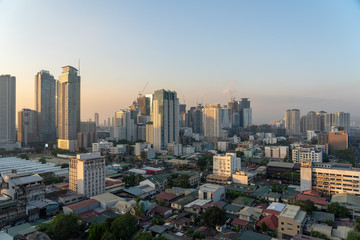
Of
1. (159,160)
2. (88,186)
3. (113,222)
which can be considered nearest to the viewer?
(113,222)

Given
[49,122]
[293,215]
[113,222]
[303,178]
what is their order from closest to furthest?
1. [113,222]
2. [293,215]
3. [303,178]
4. [49,122]

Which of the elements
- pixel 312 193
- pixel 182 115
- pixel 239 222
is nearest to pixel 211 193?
pixel 239 222

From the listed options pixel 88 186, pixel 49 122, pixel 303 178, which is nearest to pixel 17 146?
pixel 49 122

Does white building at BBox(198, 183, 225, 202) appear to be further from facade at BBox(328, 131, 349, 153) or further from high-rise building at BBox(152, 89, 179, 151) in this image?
facade at BBox(328, 131, 349, 153)

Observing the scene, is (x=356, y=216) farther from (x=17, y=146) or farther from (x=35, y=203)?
(x=17, y=146)

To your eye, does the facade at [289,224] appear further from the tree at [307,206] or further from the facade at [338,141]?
the facade at [338,141]

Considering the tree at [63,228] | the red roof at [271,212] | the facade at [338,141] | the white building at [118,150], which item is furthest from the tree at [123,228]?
the facade at [338,141]

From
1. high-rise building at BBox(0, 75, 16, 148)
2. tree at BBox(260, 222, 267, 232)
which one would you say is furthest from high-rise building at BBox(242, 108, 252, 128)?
tree at BBox(260, 222, 267, 232)
